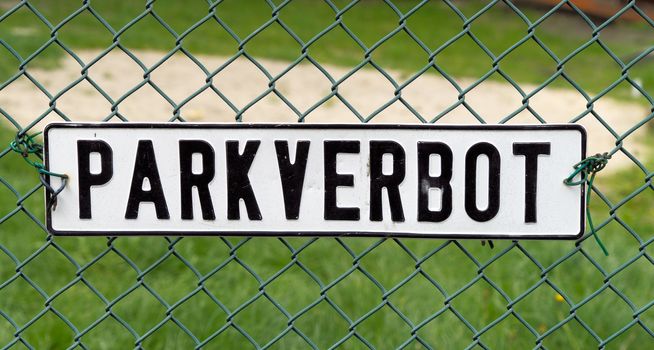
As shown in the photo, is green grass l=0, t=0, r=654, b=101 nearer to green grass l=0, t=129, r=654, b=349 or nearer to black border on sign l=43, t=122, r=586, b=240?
green grass l=0, t=129, r=654, b=349

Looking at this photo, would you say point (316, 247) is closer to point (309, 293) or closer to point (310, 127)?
point (309, 293)

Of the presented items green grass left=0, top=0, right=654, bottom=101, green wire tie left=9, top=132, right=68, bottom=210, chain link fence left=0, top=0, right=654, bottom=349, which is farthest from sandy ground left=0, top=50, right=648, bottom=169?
green wire tie left=9, top=132, right=68, bottom=210

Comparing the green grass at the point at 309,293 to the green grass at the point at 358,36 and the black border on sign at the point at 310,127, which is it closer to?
the black border on sign at the point at 310,127

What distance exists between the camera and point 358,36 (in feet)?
A: 33.1

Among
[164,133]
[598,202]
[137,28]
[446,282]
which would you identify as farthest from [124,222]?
[137,28]

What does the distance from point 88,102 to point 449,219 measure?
4.81m

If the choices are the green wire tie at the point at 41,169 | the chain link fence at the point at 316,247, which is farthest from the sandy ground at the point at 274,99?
the green wire tie at the point at 41,169

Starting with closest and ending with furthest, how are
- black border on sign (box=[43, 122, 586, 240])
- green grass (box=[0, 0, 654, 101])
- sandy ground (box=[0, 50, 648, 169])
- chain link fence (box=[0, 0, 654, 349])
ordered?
black border on sign (box=[43, 122, 586, 240]), chain link fence (box=[0, 0, 654, 349]), sandy ground (box=[0, 50, 648, 169]), green grass (box=[0, 0, 654, 101])

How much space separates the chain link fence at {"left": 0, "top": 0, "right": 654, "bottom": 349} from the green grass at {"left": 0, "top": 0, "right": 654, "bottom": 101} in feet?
0.17

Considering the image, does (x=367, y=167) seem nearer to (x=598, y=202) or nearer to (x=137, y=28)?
(x=598, y=202)

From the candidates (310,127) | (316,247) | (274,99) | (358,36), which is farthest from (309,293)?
(358,36)

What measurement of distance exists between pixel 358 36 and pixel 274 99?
3569 mm

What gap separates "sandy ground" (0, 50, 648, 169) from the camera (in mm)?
5867

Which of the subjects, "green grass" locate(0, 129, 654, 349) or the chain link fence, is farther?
"green grass" locate(0, 129, 654, 349)
